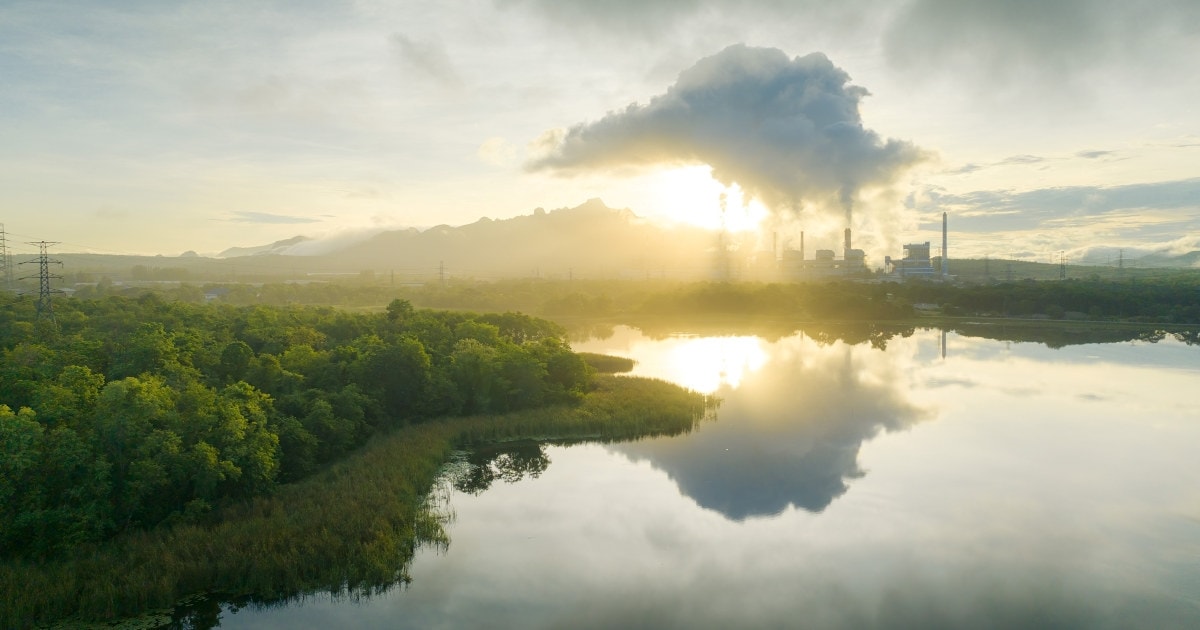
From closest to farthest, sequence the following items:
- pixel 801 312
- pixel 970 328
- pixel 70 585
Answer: pixel 70 585 < pixel 970 328 < pixel 801 312

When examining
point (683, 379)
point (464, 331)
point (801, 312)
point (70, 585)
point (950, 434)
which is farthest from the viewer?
point (801, 312)

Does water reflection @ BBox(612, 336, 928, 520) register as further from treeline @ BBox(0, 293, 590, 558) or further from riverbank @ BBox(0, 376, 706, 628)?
riverbank @ BBox(0, 376, 706, 628)

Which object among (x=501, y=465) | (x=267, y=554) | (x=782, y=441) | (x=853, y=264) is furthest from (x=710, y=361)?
(x=853, y=264)

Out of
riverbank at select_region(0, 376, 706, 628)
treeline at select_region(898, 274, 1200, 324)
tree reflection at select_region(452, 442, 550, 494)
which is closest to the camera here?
riverbank at select_region(0, 376, 706, 628)

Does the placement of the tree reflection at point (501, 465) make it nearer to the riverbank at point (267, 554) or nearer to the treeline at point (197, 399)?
the riverbank at point (267, 554)

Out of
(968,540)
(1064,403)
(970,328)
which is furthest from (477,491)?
(970,328)

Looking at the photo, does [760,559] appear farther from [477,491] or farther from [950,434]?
[950,434]

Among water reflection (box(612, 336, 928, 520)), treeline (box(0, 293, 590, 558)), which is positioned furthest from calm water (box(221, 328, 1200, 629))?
treeline (box(0, 293, 590, 558))

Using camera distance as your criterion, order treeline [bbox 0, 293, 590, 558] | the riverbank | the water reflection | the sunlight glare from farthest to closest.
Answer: the sunlight glare, the water reflection, treeline [bbox 0, 293, 590, 558], the riverbank
